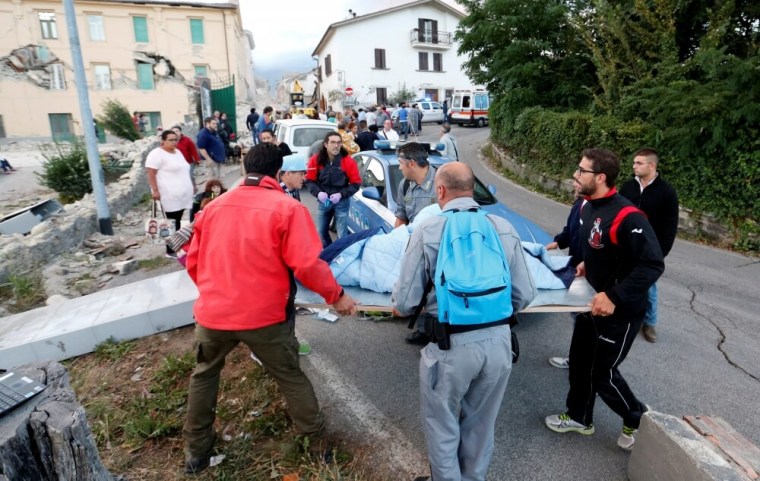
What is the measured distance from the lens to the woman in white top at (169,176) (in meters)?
6.27

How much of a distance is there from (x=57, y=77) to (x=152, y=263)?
→ 107ft

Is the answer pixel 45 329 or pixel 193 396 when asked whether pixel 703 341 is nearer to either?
pixel 193 396

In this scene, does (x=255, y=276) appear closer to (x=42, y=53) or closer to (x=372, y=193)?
(x=372, y=193)

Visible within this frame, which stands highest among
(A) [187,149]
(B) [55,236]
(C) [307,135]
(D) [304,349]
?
Answer: (C) [307,135]

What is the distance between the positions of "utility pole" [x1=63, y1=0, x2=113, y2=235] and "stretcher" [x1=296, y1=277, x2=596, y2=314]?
6.17 metres

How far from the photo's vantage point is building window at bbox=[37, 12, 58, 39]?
99.9 feet

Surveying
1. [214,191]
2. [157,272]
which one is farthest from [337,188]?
[157,272]

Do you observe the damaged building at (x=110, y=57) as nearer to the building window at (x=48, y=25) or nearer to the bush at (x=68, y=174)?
the building window at (x=48, y=25)

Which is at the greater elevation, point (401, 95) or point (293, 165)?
point (401, 95)

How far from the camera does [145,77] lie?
32375mm

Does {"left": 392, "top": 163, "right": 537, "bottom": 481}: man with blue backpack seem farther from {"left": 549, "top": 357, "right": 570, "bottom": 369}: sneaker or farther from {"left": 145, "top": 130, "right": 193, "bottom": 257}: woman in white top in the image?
{"left": 145, "top": 130, "right": 193, "bottom": 257}: woman in white top

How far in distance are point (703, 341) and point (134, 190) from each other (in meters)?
11.3

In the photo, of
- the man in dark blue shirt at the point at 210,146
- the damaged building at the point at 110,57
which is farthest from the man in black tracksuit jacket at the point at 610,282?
the damaged building at the point at 110,57

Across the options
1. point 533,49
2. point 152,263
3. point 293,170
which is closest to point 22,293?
point 152,263
